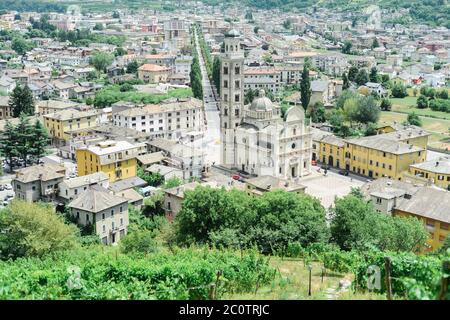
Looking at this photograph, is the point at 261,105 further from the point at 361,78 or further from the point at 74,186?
the point at 361,78

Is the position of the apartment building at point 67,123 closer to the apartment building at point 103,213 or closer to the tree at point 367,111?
the apartment building at point 103,213

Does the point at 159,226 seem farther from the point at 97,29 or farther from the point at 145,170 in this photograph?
the point at 97,29

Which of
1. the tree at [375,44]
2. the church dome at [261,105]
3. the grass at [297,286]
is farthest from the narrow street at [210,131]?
the tree at [375,44]

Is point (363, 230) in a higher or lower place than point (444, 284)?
lower

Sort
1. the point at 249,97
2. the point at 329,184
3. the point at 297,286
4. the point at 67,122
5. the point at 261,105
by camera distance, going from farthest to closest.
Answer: the point at 249,97 → the point at 67,122 → the point at 261,105 → the point at 329,184 → the point at 297,286

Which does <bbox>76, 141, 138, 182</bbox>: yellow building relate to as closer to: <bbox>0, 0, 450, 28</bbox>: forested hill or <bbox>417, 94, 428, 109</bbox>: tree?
<bbox>417, 94, 428, 109</bbox>: tree

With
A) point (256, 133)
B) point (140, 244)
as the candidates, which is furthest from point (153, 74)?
point (140, 244)
